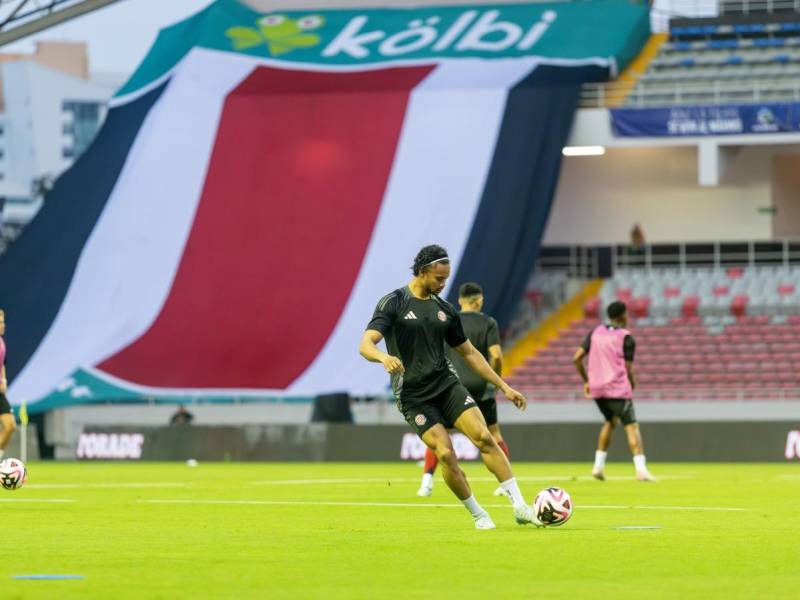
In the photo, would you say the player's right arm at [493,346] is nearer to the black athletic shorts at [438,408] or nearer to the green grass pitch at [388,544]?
the green grass pitch at [388,544]

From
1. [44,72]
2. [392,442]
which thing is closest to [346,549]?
[392,442]

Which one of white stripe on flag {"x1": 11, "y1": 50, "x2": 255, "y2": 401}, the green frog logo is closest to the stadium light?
the green frog logo

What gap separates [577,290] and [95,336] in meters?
11.7

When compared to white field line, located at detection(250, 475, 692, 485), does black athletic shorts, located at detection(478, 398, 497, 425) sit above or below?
above

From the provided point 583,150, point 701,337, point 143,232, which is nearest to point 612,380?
point 701,337

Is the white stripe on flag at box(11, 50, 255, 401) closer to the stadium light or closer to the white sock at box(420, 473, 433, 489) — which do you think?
the stadium light

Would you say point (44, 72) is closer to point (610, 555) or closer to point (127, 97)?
point (127, 97)

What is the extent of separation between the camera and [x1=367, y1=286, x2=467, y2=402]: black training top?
45.6ft

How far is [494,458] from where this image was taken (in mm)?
13922

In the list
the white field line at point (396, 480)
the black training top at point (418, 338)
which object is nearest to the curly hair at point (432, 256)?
the black training top at point (418, 338)

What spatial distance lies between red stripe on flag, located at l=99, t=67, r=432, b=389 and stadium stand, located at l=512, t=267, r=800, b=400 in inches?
199

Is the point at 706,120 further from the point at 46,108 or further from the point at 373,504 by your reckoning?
the point at 46,108

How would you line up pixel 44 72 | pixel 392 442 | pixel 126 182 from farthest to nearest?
1. pixel 44 72
2. pixel 126 182
3. pixel 392 442

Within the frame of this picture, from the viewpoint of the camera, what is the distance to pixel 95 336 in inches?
1718
